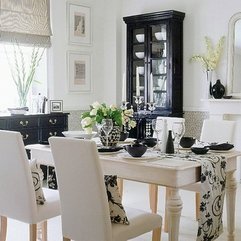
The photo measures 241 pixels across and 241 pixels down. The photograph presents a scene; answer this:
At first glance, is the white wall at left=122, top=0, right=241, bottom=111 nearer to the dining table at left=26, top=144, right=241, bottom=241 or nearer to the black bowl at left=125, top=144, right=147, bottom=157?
the dining table at left=26, top=144, right=241, bottom=241

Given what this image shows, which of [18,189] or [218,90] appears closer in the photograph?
[18,189]

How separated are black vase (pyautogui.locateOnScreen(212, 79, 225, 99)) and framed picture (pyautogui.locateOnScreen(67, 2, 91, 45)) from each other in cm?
206

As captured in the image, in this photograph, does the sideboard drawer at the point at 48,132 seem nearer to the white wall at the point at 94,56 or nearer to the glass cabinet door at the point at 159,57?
the white wall at the point at 94,56

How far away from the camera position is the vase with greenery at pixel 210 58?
5.86 meters

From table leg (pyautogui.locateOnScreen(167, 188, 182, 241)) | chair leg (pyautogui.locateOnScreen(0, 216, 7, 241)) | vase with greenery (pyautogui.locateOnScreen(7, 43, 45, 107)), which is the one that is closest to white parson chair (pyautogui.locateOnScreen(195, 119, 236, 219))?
table leg (pyautogui.locateOnScreen(167, 188, 182, 241))

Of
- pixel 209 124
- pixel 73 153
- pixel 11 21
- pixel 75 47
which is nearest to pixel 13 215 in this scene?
pixel 73 153

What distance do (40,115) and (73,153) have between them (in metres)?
3.04

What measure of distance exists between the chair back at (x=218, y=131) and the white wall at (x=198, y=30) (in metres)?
2.04

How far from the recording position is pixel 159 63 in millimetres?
6168

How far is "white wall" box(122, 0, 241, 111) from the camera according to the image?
5.87m

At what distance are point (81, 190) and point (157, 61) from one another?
3.81m

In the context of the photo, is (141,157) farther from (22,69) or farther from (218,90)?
(22,69)

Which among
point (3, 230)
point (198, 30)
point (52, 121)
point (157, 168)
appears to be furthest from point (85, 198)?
point (198, 30)

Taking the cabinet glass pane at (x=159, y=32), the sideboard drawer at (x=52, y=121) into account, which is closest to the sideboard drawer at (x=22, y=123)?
the sideboard drawer at (x=52, y=121)
